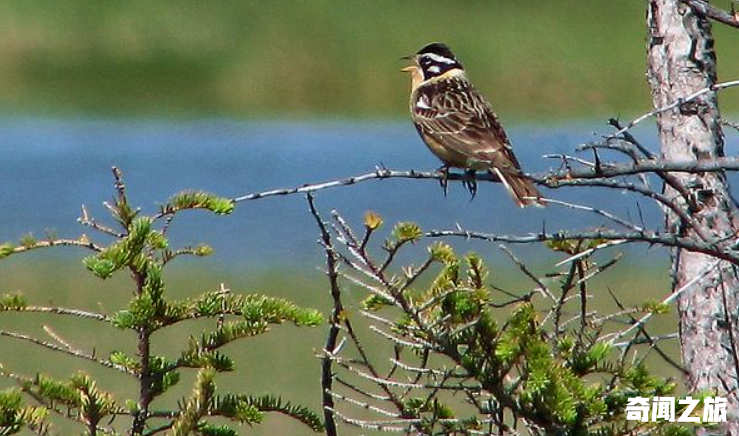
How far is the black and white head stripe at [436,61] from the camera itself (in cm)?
873

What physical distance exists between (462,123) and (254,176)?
16832mm

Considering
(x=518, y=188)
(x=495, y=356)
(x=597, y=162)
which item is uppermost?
(x=518, y=188)

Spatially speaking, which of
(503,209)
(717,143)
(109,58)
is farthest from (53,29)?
(717,143)

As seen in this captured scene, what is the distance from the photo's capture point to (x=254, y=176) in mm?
24562

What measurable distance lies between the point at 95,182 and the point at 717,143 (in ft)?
62.9

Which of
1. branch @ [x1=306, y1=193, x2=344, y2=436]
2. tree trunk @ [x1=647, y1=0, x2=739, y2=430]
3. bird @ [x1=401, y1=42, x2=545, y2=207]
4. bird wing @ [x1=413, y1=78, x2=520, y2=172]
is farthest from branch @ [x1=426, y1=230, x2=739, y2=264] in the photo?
bird wing @ [x1=413, y1=78, x2=520, y2=172]

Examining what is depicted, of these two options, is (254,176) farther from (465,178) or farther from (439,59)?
(465,178)

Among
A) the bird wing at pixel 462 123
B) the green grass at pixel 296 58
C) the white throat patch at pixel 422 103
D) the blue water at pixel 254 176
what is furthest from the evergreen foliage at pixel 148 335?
the green grass at pixel 296 58

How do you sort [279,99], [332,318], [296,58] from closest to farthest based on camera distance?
1. [332,318]
2. [279,99]
3. [296,58]

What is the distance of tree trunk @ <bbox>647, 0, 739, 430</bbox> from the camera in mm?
5008

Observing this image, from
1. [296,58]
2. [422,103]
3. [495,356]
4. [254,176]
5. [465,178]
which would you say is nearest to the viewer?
[495,356]

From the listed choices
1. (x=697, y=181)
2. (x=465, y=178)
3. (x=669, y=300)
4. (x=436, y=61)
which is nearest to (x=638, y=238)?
(x=669, y=300)

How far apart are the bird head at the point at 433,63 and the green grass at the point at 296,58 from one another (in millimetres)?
23662

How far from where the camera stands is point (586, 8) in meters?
37.2
